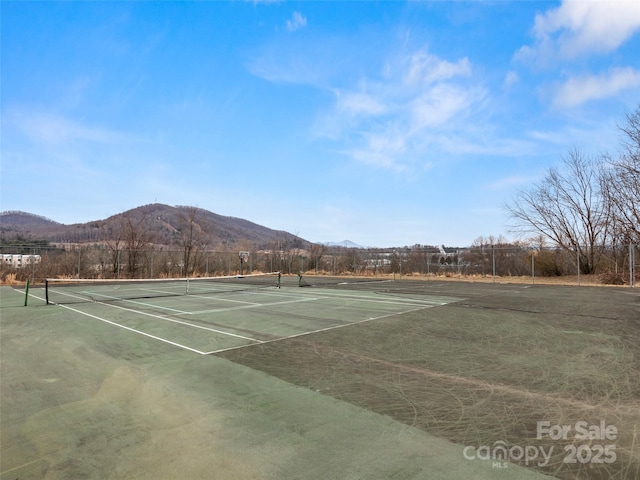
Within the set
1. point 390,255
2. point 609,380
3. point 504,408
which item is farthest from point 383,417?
point 390,255

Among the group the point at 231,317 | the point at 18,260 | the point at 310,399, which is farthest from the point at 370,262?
the point at 310,399

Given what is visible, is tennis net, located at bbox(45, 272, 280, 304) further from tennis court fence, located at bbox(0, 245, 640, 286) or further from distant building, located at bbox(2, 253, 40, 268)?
tennis court fence, located at bbox(0, 245, 640, 286)

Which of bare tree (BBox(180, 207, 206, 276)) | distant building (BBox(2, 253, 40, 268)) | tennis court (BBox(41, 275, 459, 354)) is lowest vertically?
tennis court (BBox(41, 275, 459, 354))

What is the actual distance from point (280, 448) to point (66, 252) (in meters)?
32.7

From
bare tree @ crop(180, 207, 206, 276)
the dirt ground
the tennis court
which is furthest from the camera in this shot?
bare tree @ crop(180, 207, 206, 276)

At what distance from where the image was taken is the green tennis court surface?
2906mm

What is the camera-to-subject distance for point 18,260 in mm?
27062

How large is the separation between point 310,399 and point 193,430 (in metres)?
1.34

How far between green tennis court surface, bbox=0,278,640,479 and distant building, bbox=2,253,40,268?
75.7 feet

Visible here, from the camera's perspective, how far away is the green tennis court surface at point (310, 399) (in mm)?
2906

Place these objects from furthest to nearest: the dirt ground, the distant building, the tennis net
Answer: the distant building → the tennis net → the dirt ground

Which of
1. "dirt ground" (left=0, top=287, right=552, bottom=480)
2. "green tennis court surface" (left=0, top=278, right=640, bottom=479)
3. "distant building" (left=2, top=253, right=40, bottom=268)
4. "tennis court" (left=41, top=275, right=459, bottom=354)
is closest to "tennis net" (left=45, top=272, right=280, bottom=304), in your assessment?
"distant building" (left=2, top=253, right=40, bottom=268)

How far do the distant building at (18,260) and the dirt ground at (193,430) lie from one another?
2689cm

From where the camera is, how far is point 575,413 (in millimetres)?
3834
